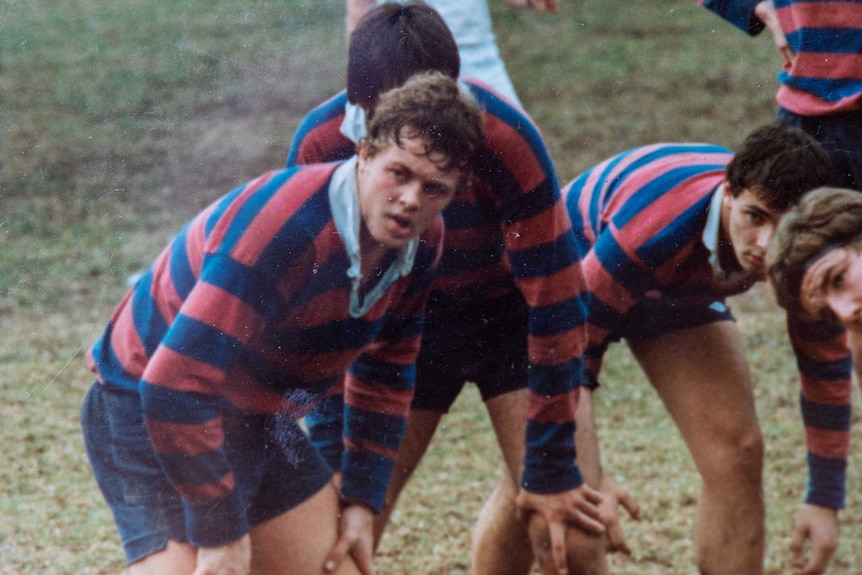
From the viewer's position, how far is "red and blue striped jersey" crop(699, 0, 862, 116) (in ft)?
6.49

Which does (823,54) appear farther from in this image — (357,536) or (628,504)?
(357,536)

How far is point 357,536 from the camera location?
1.79 m

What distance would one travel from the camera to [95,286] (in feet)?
13.7

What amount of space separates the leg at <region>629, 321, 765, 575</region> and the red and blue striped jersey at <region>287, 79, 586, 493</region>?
31 cm

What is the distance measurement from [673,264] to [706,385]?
12.2 inches

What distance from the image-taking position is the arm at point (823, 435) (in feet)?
6.66

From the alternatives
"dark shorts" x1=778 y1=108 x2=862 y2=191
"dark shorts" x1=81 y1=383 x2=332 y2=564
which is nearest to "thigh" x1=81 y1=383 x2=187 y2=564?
"dark shorts" x1=81 y1=383 x2=332 y2=564

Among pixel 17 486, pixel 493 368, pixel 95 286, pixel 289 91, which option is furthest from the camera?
pixel 289 91

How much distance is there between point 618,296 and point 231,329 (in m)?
0.75

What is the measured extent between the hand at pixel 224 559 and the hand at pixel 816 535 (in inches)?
41.8

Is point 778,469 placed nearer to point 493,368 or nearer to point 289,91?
point 493,368

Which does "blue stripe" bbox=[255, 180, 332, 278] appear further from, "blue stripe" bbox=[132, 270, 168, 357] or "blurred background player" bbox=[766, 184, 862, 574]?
"blurred background player" bbox=[766, 184, 862, 574]

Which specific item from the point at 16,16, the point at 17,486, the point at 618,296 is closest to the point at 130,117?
the point at 16,16

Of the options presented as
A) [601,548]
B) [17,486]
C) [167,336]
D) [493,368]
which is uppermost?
[167,336]
